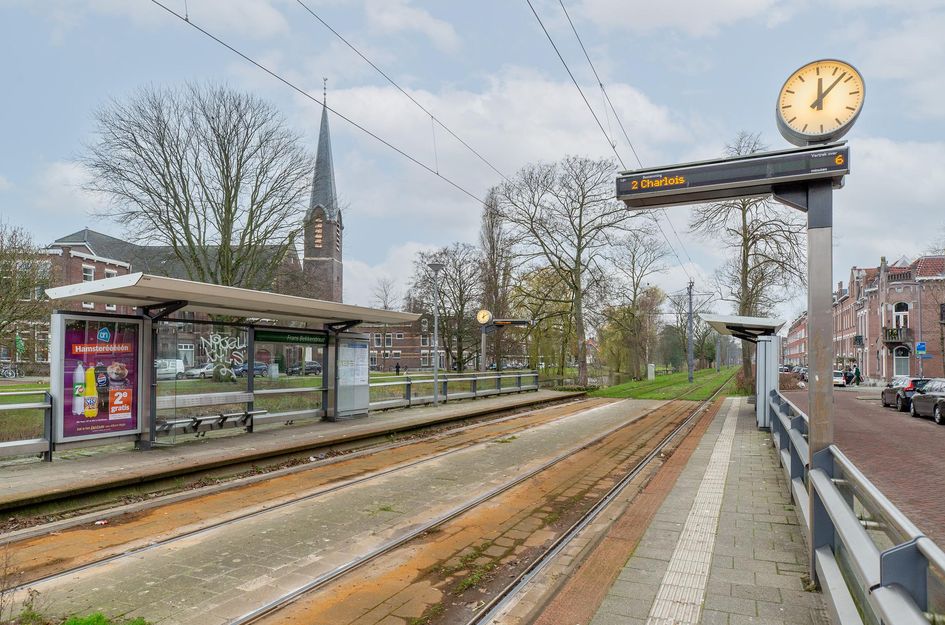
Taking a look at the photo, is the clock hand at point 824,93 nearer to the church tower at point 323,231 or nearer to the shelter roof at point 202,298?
the shelter roof at point 202,298

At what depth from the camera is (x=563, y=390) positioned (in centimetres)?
2925

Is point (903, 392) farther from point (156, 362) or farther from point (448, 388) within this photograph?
point (156, 362)

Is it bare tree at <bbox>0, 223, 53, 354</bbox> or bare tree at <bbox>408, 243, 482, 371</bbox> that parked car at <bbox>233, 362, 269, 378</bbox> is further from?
bare tree at <bbox>408, 243, 482, 371</bbox>

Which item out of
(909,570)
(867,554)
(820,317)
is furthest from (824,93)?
(909,570)

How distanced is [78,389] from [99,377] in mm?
374

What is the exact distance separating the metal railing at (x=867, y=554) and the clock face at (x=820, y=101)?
271 cm

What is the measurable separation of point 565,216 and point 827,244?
2660cm

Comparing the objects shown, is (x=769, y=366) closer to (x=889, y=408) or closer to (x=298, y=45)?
(x=298, y=45)

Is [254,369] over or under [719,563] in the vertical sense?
over

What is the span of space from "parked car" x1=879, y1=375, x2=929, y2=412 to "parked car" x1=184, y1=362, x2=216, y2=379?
24.7 meters

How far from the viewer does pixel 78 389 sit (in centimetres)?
877

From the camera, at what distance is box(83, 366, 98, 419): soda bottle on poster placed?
8.89 m

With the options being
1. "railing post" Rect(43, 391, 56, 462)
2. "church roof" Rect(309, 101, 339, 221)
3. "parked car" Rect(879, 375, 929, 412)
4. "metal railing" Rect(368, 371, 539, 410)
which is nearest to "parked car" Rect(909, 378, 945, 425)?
"parked car" Rect(879, 375, 929, 412)

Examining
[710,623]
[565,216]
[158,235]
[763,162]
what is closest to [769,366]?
[763,162]
